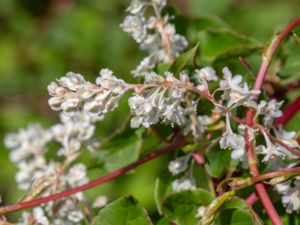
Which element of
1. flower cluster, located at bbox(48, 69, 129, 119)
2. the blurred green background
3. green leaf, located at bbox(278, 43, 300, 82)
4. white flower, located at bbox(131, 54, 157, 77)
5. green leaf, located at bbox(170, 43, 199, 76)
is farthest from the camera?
the blurred green background

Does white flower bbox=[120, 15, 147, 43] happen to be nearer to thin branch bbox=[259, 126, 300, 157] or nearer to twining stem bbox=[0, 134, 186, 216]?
twining stem bbox=[0, 134, 186, 216]

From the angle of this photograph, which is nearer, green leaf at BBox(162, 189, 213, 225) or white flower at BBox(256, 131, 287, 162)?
white flower at BBox(256, 131, 287, 162)

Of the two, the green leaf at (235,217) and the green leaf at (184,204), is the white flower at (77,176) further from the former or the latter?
the green leaf at (235,217)

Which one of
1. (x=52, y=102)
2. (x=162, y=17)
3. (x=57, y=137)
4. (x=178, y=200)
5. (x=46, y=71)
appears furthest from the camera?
(x=46, y=71)

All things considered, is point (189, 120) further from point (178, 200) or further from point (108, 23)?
point (108, 23)

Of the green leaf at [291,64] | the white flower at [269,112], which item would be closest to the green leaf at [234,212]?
the white flower at [269,112]

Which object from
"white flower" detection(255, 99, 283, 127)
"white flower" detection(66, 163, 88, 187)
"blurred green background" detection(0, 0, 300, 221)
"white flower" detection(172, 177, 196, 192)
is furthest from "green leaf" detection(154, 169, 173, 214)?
"blurred green background" detection(0, 0, 300, 221)

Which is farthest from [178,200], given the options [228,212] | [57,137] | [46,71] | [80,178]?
[46,71]
